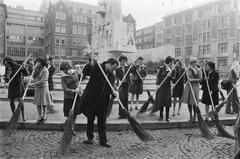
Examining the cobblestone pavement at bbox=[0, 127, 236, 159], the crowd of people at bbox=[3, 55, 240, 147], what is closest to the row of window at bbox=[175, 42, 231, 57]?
the crowd of people at bbox=[3, 55, 240, 147]

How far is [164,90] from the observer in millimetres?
7688

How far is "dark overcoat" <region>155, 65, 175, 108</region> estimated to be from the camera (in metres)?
7.55

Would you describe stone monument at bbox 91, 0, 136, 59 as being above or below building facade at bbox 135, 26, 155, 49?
below

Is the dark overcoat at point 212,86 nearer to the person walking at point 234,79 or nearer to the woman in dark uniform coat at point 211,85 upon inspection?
the woman in dark uniform coat at point 211,85

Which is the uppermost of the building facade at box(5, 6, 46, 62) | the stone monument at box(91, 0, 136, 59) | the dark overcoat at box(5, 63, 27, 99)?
the building facade at box(5, 6, 46, 62)

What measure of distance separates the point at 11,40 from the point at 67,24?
616 inches

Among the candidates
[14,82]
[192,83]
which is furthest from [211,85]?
[14,82]

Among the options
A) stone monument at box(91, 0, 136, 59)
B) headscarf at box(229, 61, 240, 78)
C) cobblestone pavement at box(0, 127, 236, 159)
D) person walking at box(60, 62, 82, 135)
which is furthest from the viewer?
stone monument at box(91, 0, 136, 59)

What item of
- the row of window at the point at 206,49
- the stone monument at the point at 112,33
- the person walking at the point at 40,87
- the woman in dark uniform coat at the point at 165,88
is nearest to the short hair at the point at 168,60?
the woman in dark uniform coat at the point at 165,88

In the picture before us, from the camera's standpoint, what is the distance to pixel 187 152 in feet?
17.1

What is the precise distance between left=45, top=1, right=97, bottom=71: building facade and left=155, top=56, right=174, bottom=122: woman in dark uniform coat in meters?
56.4

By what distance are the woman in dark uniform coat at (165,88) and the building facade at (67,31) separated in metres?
56.4

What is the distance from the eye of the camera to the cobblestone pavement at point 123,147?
4.95 meters

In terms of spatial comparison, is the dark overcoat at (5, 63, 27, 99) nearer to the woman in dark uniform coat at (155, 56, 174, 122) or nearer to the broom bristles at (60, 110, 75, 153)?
the broom bristles at (60, 110, 75, 153)
